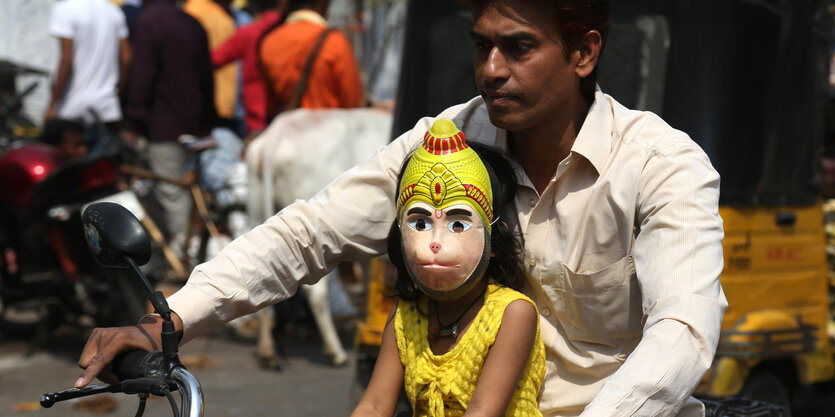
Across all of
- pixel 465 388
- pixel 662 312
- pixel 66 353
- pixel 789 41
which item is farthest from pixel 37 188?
pixel 662 312

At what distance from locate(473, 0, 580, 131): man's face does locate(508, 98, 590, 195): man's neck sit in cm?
12

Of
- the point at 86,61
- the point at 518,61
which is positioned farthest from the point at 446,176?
the point at 86,61

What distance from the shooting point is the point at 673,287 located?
228 centimetres

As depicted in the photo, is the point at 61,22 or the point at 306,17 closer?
the point at 306,17

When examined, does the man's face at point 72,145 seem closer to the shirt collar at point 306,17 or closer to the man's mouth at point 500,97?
the shirt collar at point 306,17

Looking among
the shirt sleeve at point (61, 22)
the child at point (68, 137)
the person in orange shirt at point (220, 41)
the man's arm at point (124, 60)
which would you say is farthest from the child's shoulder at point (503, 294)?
the person in orange shirt at point (220, 41)

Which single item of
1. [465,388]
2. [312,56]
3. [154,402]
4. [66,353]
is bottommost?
[66,353]

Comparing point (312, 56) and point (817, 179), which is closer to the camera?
point (817, 179)

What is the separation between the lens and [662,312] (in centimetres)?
225

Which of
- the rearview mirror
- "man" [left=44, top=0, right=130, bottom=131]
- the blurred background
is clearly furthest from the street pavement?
the rearview mirror

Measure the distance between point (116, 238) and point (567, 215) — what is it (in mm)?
1118

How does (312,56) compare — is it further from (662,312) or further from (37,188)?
(662,312)

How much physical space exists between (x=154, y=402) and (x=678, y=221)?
4.23 m

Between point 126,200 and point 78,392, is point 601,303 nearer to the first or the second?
point 78,392
